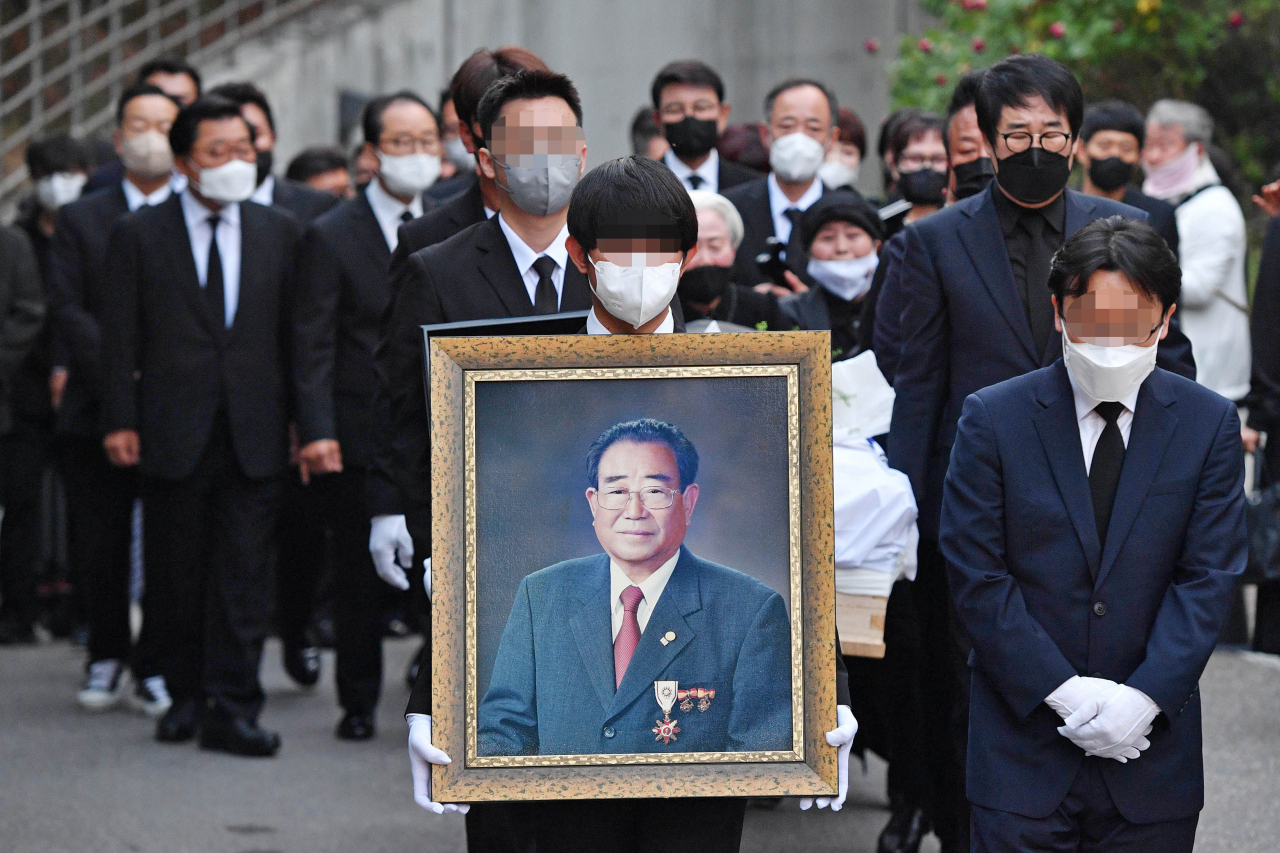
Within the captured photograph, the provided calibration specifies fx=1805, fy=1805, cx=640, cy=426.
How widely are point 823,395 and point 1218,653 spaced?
19.6 ft

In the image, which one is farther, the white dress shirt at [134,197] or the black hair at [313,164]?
the black hair at [313,164]

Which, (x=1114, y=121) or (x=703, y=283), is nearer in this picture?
(x=703, y=283)

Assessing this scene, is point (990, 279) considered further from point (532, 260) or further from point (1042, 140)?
point (532, 260)

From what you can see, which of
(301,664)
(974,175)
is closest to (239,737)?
(301,664)

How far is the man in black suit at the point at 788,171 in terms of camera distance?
7.16 meters

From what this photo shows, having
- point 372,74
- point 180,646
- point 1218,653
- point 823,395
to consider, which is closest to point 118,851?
point 180,646

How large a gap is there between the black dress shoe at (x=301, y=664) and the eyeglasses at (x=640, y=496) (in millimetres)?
5384

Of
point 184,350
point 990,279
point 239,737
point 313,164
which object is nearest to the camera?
point 990,279

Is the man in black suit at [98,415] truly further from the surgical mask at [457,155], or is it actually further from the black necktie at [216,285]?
the surgical mask at [457,155]

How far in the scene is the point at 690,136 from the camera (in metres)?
7.58

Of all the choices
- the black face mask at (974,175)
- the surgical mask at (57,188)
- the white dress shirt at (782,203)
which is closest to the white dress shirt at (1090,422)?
the black face mask at (974,175)

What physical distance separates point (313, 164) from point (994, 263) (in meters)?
6.25

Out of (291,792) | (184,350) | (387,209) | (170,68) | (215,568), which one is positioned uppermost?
(170,68)

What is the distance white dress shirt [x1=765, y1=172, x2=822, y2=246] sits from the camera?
720cm
